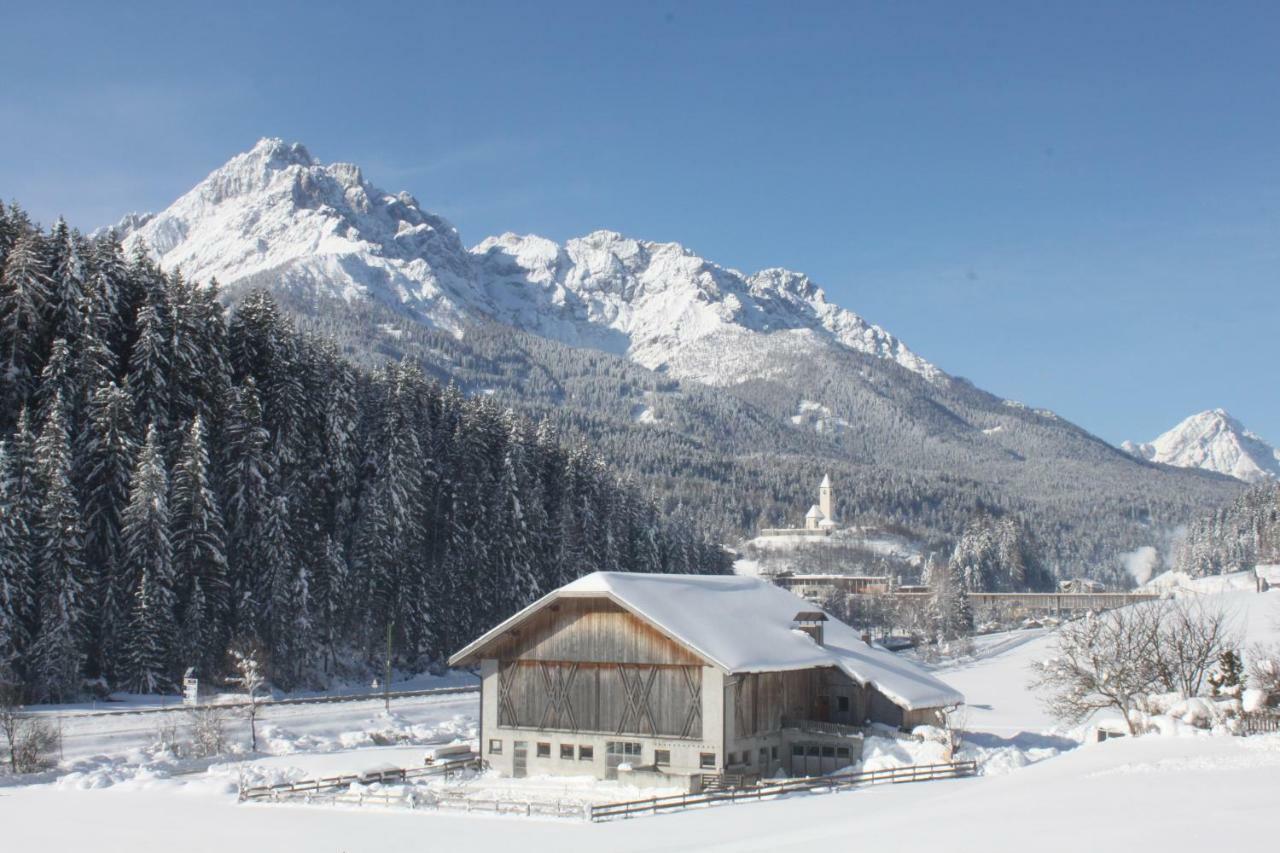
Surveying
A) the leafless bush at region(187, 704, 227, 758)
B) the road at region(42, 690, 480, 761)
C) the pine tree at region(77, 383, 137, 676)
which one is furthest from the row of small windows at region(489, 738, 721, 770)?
the pine tree at region(77, 383, 137, 676)

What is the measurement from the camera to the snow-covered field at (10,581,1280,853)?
3334cm

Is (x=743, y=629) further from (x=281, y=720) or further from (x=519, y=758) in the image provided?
(x=281, y=720)

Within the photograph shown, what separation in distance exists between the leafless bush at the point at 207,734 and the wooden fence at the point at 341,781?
26.8 feet

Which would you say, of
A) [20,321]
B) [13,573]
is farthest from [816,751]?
[20,321]

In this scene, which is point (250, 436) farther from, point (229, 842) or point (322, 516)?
point (229, 842)

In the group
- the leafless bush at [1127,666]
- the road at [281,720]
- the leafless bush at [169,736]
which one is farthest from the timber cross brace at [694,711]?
the leafless bush at [1127,666]

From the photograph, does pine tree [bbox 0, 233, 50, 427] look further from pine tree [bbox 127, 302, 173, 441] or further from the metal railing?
the metal railing

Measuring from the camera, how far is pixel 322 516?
87688 millimetres

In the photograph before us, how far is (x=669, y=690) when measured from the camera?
4900 cm

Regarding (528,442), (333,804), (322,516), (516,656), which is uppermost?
(528,442)

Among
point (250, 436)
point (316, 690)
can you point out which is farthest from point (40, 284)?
point (316, 690)

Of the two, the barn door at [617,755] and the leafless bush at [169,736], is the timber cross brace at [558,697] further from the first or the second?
the leafless bush at [169,736]

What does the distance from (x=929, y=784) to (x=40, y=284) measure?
53517mm

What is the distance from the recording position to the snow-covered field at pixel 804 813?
33.3m
